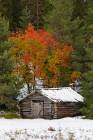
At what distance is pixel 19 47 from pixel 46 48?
3.62 m

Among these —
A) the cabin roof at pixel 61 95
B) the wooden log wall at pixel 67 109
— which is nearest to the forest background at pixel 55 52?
the cabin roof at pixel 61 95

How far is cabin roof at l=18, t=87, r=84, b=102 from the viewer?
60156 mm

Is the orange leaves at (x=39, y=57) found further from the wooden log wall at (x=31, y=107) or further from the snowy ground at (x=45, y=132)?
the snowy ground at (x=45, y=132)

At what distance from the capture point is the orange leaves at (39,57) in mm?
71125

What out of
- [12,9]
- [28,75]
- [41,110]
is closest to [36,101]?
[41,110]

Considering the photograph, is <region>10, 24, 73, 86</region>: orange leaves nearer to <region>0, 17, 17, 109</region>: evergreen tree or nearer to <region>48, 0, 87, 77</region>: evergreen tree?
<region>48, 0, 87, 77</region>: evergreen tree

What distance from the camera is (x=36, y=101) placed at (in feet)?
200

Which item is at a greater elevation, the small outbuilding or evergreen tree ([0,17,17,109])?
evergreen tree ([0,17,17,109])

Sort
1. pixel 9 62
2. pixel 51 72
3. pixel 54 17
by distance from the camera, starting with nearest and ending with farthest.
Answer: pixel 9 62 < pixel 51 72 < pixel 54 17

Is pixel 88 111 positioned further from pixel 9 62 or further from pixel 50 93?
pixel 9 62

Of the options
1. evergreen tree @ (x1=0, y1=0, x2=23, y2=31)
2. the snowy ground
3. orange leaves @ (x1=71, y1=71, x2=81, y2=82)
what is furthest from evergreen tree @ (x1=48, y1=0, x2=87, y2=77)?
the snowy ground

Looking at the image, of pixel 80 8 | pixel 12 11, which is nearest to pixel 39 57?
pixel 80 8

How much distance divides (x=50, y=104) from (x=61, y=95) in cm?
182

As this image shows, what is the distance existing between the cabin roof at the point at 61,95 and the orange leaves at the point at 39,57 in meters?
8.80
